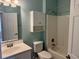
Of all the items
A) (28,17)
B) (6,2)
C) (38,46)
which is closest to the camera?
(6,2)

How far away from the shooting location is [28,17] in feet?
8.47

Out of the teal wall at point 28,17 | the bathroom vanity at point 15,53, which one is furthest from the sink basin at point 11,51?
the teal wall at point 28,17

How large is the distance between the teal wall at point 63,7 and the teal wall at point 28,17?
708mm

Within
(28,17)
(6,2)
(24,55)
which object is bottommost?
(24,55)

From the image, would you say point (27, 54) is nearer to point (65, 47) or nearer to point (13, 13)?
point (13, 13)

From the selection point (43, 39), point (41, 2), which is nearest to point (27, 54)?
point (43, 39)

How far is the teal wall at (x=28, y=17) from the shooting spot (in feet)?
8.05

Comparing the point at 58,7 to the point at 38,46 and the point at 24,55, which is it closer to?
the point at 38,46

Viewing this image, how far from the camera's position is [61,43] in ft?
9.94

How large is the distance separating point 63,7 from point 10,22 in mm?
1892

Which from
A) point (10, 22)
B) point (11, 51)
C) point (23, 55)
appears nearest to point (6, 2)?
point (10, 22)

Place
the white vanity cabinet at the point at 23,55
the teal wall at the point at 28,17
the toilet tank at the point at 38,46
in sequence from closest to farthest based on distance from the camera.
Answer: the white vanity cabinet at the point at 23,55 < the teal wall at the point at 28,17 < the toilet tank at the point at 38,46

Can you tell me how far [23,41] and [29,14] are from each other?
34.2 inches

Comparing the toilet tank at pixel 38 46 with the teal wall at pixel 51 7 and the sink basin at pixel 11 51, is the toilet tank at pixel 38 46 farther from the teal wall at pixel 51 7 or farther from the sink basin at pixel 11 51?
the teal wall at pixel 51 7
